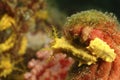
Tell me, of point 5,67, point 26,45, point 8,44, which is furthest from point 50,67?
point 26,45

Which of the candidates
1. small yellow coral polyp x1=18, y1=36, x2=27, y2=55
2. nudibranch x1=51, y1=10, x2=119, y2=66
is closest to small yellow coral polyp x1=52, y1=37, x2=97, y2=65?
nudibranch x1=51, y1=10, x2=119, y2=66

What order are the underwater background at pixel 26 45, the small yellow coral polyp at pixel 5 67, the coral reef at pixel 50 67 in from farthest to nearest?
the small yellow coral polyp at pixel 5 67
the underwater background at pixel 26 45
the coral reef at pixel 50 67

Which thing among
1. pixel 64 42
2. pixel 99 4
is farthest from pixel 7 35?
pixel 64 42

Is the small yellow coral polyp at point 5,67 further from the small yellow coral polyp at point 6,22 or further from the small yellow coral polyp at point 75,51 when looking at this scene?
the small yellow coral polyp at point 75,51

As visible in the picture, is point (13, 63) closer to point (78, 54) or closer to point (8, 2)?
point (8, 2)

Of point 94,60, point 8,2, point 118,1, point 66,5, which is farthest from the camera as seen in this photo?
point 66,5

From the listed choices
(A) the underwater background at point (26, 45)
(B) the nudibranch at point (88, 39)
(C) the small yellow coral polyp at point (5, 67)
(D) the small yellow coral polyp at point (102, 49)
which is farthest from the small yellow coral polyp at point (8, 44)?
Answer: (D) the small yellow coral polyp at point (102, 49)
